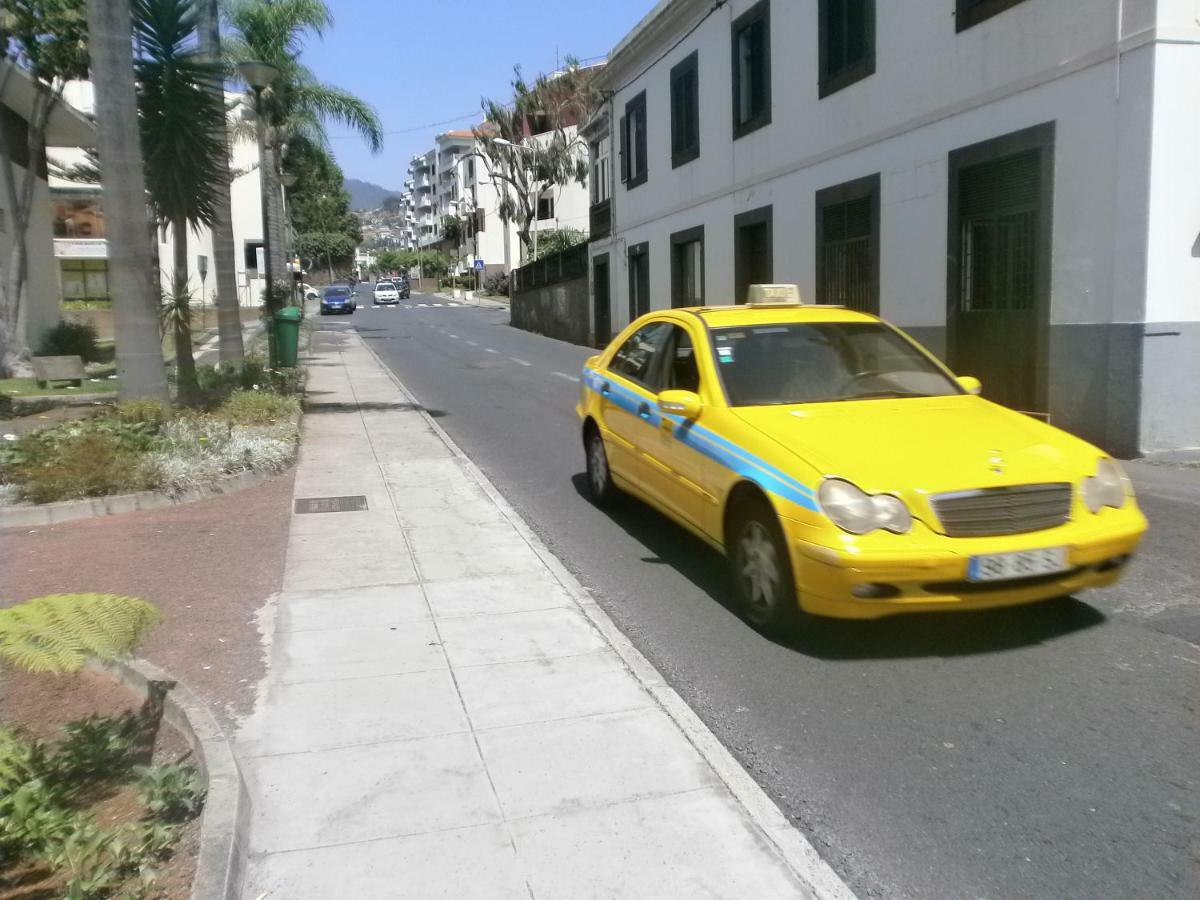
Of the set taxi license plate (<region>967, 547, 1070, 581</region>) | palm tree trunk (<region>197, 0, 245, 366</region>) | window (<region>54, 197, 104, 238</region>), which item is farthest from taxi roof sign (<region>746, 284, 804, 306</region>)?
window (<region>54, 197, 104, 238</region>)

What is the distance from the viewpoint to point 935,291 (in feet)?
46.1

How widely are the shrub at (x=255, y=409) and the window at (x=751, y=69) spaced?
10265 millimetres

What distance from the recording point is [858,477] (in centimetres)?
497

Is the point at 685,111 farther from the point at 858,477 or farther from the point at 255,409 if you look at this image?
the point at 858,477

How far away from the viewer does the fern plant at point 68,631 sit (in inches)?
130

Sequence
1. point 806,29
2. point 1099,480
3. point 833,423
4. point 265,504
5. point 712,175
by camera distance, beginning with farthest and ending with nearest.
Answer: point 712,175 → point 806,29 → point 265,504 → point 833,423 → point 1099,480

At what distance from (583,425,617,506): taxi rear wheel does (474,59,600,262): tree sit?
3935cm

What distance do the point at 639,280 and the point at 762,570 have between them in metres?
22.6

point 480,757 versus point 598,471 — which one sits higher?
point 598,471

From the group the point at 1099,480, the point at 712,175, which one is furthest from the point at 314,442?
the point at 712,175

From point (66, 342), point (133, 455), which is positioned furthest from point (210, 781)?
point (66, 342)

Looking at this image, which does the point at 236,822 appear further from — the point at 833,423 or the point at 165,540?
the point at 165,540

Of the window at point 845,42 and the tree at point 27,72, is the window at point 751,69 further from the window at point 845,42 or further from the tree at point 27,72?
the tree at point 27,72

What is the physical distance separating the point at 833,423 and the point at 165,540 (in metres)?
4.74
